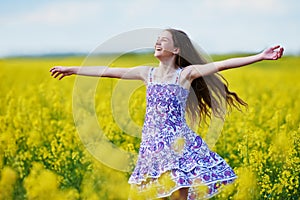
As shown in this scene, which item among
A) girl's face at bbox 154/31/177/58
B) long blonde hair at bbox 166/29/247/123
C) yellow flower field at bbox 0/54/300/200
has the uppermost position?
girl's face at bbox 154/31/177/58

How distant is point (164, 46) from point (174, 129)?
482mm

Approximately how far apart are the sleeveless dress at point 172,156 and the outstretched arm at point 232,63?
10 cm

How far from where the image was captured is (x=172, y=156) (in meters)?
4.99

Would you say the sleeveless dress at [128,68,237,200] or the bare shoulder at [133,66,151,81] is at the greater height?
the bare shoulder at [133,66,151,81]

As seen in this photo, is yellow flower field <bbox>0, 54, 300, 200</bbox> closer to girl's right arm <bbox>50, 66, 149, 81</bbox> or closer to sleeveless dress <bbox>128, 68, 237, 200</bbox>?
sleeveless dress <bbox>128, 68, 237, 200</bbox>

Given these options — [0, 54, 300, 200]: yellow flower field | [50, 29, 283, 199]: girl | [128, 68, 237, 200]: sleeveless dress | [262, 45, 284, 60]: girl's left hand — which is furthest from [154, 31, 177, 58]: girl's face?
[0, 54, 300, 200]: yellow flower field

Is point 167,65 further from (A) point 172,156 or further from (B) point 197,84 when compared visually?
(A) point 172,156

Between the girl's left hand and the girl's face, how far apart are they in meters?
0.62

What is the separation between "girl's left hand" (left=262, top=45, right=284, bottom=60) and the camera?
4.71 metres

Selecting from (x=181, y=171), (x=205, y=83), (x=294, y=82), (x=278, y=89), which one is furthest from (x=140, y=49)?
(x=294, y=82)

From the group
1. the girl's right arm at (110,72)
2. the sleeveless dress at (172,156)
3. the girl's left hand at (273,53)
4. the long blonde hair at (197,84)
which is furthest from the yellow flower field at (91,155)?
the girl's left hand at (273,53)

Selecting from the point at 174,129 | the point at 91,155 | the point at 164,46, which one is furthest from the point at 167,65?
the point at 91,155

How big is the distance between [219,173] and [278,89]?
24.0 ft

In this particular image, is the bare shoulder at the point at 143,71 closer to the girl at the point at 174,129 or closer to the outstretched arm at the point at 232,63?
the girl at the point at 174,129
